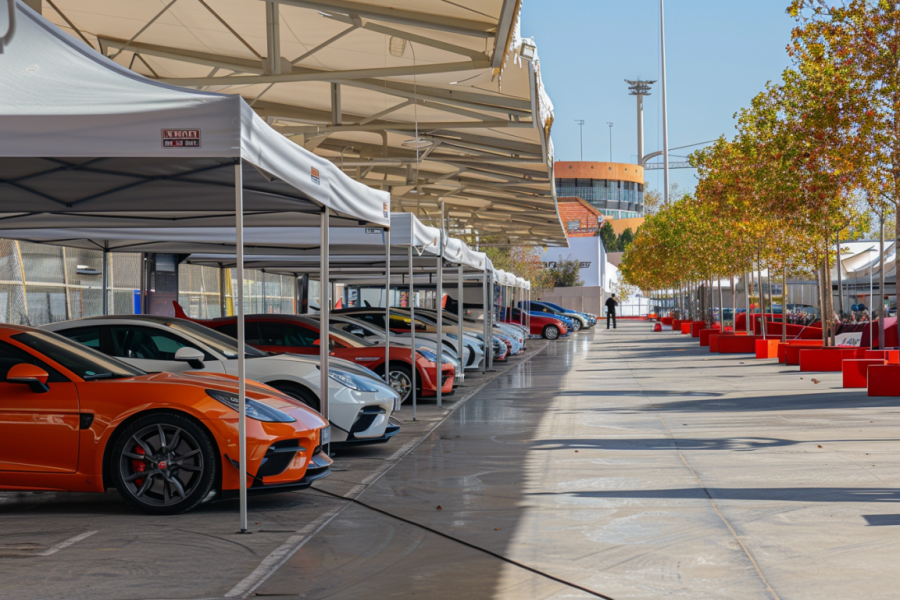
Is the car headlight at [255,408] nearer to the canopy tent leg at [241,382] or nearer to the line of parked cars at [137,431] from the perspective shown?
the line of parked cars at [137,431]

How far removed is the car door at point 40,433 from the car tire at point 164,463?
0.32 metres

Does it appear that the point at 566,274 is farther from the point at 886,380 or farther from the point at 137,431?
the point at 137,431

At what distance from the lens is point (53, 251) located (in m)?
21.1

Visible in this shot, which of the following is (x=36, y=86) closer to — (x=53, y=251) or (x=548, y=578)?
(x=548, y=578)

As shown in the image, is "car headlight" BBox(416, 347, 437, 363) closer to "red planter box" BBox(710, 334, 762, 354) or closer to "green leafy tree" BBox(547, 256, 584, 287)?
"red planter box" BBox(710, 334, 762, 354)

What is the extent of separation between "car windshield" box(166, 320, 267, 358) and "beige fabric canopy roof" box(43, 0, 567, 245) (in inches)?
125

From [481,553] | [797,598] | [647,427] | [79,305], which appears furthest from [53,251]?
[797,598]

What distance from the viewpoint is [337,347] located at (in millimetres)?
13406

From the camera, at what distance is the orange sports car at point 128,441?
6.59 m

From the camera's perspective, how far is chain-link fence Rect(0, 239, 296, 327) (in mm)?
18869

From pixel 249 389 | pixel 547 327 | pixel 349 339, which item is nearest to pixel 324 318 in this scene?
pixel 249 389

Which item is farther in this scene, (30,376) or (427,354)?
(427,354)

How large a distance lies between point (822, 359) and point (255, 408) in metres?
15.7

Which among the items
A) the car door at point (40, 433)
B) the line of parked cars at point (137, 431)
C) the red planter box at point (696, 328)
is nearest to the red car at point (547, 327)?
the red planter box at point (696, 328)
